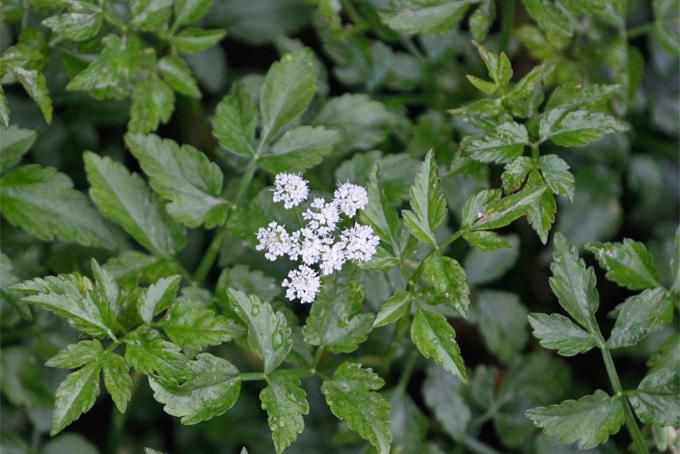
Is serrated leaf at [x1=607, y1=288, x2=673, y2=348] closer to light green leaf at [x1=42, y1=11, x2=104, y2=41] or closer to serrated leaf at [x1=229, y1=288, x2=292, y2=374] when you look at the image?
serrated leaf at [x1=229, y1=288, x2=292, y2=374]

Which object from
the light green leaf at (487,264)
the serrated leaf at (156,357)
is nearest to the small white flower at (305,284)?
the serrated leaf at (156,357)

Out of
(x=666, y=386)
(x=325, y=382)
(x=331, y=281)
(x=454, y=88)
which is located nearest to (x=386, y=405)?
(x=325, y=382)

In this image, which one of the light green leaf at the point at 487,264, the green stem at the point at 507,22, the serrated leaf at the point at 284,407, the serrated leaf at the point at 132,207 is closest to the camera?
the serrated leaf at the point at 284,407

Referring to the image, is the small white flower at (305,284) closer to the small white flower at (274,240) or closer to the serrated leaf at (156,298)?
the small white flower at (274,240)

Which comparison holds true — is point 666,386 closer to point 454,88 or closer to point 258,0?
point 454,88

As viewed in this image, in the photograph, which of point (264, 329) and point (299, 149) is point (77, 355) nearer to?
point (264, 329)

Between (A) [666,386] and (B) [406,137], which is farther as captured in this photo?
(B) [406,137]

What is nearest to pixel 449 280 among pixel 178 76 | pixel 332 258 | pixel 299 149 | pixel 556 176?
pixel 332 258

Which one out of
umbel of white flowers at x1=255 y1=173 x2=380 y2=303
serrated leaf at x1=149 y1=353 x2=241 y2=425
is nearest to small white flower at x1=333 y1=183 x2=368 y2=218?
umbel of white flowers at x1=255 y1=173 x2=380 y2=303
